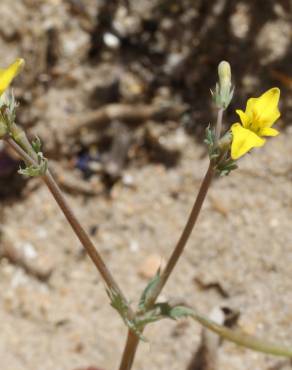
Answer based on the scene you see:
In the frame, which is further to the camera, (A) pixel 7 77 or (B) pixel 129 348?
(B) pixel 129 348

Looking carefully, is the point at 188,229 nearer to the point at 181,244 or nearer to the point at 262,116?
the point at 181,244

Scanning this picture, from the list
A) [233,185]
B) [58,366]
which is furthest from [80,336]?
[233,185]

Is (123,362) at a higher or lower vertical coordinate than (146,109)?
lower

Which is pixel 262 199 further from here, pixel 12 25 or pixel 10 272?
pixel 12 25

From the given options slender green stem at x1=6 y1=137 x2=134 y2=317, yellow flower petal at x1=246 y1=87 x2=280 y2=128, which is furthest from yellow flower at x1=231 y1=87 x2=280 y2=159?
slender green stem at x1=6 y1=137 x2=134 y2=317

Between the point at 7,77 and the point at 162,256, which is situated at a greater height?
the point at 162,256

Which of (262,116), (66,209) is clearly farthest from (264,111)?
(66,209)

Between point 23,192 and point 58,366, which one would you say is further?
point 23,192

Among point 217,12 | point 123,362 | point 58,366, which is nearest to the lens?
point 123,362
